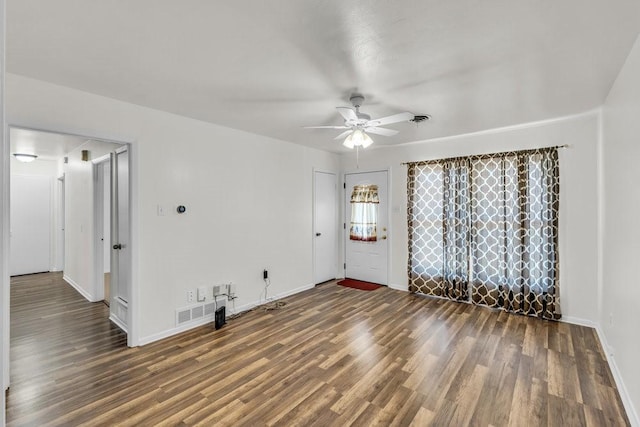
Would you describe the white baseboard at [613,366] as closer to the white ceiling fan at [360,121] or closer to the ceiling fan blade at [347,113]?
the white ceiling fan at [360,121]

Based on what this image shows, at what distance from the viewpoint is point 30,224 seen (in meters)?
6.54

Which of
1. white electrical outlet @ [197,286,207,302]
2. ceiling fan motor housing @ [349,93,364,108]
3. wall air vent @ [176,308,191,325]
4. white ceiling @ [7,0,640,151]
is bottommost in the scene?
wall air vent @ [176,308,191,325]

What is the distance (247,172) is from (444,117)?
8.45 ft

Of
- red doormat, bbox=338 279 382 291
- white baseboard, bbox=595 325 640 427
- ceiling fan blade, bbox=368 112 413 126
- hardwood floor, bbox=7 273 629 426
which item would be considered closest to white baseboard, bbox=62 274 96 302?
hardwood floor, bbox=7 273 629 426

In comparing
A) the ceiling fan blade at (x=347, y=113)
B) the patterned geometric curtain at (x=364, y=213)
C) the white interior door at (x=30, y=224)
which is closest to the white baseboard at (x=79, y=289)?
the white interior door at (x=30, y=224)

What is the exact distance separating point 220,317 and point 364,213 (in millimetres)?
3052

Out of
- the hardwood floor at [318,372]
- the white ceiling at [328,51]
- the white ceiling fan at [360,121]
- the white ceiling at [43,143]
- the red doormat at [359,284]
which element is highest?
the white ceiling at [328,51]

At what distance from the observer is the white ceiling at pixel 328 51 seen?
1.90 metres

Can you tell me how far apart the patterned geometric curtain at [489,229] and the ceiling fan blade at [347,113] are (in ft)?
7.82

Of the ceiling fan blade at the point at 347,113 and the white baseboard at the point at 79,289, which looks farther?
the white baseboard at the point at 79,289

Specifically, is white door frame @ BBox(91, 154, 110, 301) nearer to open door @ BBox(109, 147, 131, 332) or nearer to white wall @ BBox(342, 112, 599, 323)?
open door @ BBox(109, 147, 131, 332)

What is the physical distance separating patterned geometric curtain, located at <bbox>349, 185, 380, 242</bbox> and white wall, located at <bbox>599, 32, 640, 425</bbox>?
3097 mm

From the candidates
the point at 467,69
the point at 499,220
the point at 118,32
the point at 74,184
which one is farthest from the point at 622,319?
the point at 74,184

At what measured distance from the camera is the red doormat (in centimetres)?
549
